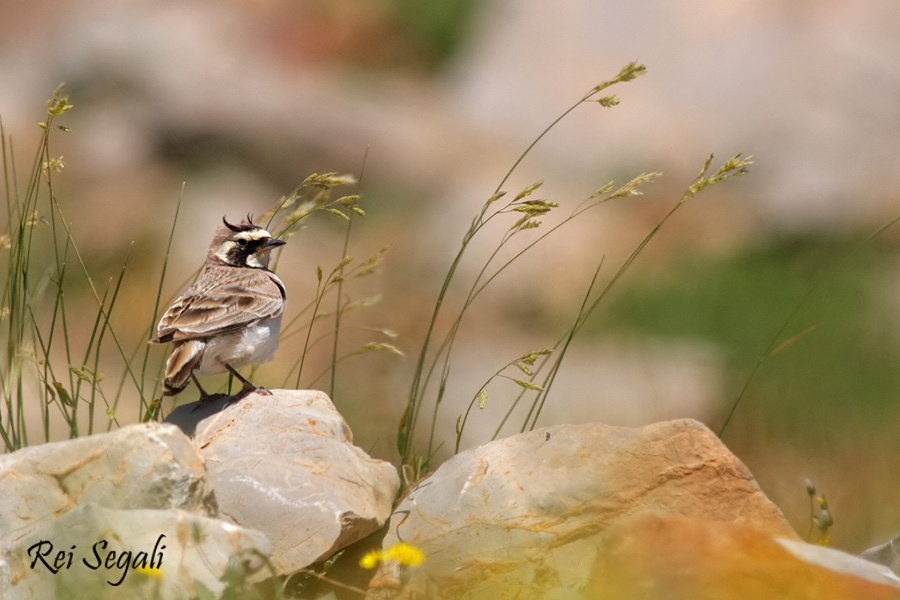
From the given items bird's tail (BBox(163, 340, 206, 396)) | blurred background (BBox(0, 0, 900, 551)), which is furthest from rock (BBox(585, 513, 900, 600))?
blurred background (BBox(0, 0, 900, 551))

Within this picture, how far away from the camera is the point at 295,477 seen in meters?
4.39

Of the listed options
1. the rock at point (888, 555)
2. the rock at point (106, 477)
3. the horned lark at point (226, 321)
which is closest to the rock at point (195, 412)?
the horned lark at point (226, 321)

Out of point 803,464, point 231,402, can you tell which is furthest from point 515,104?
point 231,402

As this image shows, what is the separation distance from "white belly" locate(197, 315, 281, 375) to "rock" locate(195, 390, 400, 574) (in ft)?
1.66

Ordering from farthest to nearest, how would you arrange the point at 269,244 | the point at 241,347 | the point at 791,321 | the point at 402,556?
the point at 791,321
the point at 269,244
the point at 241,347
the point at 402,556

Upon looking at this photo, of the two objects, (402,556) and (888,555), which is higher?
(402,556)

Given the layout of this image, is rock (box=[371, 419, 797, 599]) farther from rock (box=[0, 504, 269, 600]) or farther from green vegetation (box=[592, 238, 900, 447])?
green vegetation (box=[592, 238, 900, 447])

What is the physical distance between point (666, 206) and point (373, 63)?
6685mm

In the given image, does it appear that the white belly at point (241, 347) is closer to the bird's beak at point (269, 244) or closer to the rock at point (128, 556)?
the bird's beak at point (269, 244)

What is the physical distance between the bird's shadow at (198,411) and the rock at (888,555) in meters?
2.51

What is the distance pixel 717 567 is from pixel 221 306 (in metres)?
2.66

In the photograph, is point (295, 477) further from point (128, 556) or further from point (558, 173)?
point (558, 173)

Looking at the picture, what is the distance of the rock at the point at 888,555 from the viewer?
4.37 meters

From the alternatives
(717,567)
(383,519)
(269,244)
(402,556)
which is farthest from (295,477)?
(269,244)
